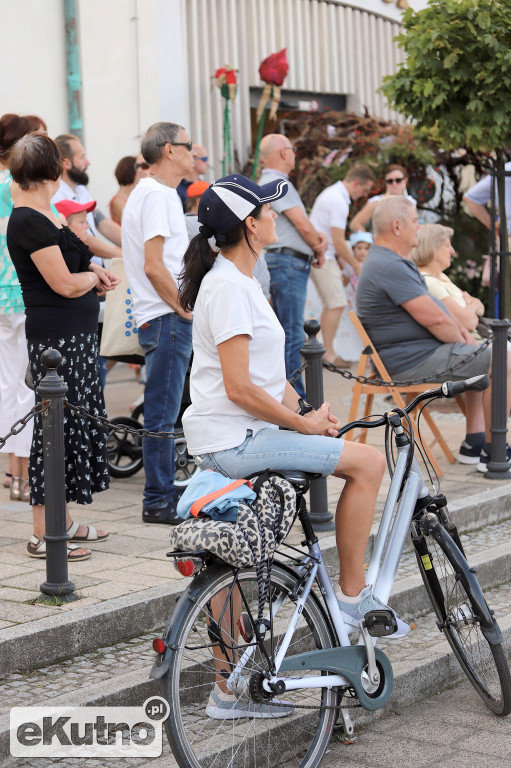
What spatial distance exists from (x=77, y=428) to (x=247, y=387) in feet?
5.97

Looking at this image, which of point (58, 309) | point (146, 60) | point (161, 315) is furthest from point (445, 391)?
point (146, 60)

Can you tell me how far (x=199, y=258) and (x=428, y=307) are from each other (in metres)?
3.38

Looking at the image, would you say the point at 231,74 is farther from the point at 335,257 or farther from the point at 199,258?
the point at 199,258

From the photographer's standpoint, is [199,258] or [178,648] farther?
[199,258]

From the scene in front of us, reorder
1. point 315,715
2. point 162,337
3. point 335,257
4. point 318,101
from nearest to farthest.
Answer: point 315,715, point 162,337, point 335,257, point 318,101

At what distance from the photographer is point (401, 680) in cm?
442

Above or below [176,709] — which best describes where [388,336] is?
above

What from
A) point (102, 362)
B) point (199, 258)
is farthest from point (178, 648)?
point (102, 362)

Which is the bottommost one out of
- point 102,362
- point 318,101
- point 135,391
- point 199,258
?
point 135,391

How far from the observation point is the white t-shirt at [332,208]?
1099 cm

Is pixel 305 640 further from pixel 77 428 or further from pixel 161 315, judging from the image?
pixel 161 315

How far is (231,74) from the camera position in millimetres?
12008

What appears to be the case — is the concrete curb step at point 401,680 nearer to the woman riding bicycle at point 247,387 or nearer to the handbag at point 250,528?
the woman riding bicycle at point 247,387

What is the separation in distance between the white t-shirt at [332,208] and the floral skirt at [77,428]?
588 centimetres
